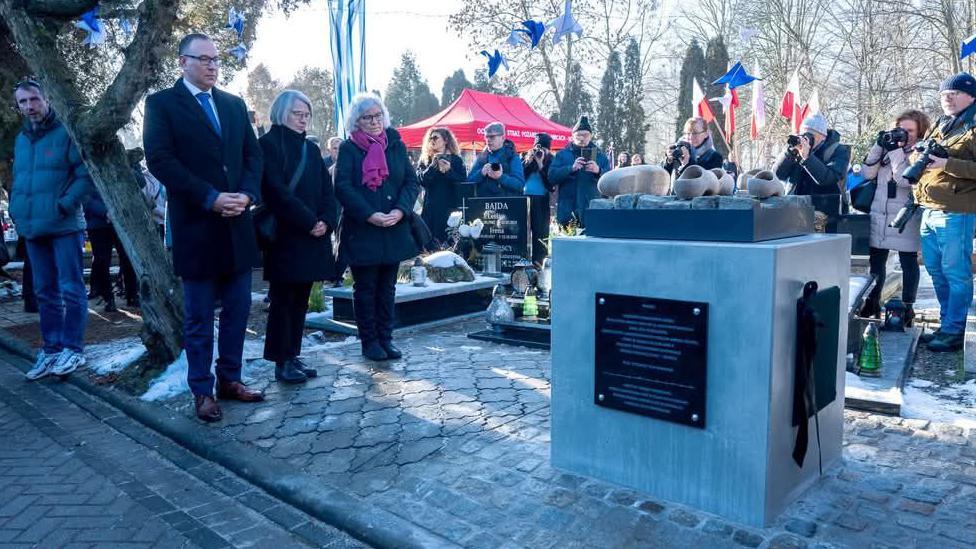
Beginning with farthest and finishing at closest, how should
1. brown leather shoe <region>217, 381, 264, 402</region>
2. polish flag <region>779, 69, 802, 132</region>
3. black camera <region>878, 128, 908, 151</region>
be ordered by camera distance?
polish flag <region>779, 69, 802, 132</region>
black camera <region>878, 128, 908, 151</region>
brown leather shoe <region>217, 381, 264, 402</region>

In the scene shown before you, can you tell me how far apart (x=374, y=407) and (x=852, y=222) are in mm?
6780

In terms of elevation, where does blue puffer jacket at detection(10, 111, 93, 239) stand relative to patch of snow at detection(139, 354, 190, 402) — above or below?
above

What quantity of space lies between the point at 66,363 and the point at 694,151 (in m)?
5.59

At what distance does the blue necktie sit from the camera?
13.3 feet

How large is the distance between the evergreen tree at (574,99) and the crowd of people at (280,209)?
95.2ft

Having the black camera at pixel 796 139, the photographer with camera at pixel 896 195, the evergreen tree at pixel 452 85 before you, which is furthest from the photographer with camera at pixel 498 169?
the evergreen tree at pixel 452 85

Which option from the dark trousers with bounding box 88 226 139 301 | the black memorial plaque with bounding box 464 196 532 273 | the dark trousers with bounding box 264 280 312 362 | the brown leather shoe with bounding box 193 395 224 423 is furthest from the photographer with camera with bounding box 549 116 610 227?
the brown leather shoe with bounding box 193 395 224 423

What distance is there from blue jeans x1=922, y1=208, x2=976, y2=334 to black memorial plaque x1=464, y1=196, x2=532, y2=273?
4629 mm

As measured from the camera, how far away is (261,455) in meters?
3.59

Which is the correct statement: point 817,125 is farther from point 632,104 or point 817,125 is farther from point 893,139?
point 632,104

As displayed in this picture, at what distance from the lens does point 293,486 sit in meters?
3.20

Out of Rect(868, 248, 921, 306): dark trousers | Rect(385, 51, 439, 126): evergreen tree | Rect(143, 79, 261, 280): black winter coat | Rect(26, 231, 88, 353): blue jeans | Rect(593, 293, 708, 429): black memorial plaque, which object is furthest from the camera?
Rect(385, 51, 439, 126): evergreen tree

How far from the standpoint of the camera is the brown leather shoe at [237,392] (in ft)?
14.5

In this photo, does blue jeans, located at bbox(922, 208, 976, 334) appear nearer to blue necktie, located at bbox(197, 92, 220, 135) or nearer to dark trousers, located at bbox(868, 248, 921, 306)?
dark trousers, located at bbox(868, 248, 921, 306)
